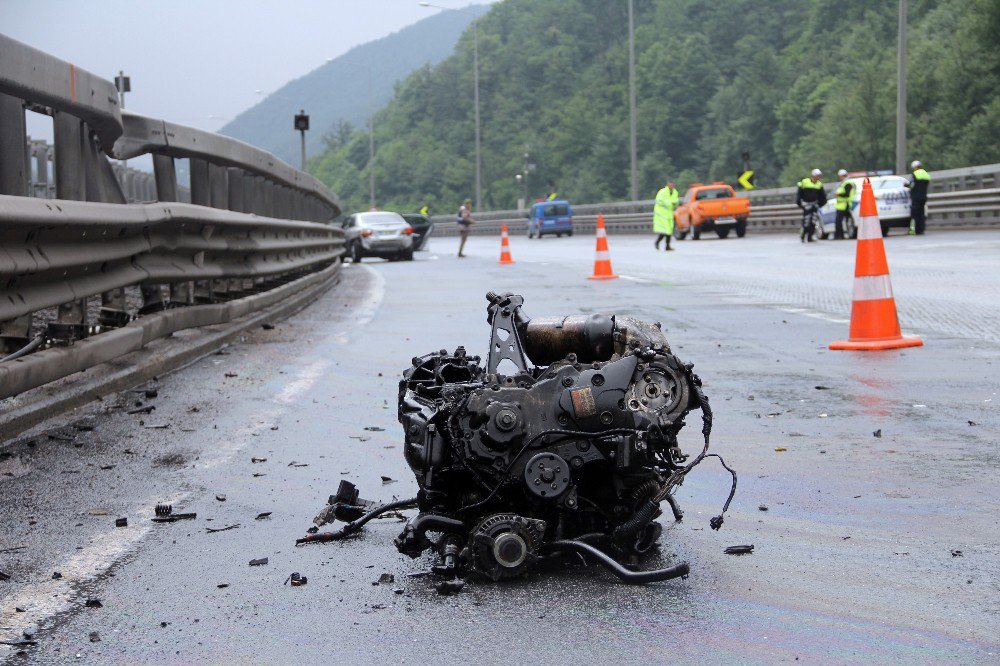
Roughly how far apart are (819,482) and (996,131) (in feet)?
230

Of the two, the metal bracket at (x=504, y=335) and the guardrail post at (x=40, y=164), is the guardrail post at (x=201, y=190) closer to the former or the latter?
the metal bracket at (x=504, y=335)

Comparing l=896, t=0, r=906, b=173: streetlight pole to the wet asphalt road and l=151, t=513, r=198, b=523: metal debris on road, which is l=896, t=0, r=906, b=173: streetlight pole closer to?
the wet asphalt road

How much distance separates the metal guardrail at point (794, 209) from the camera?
37.3 m

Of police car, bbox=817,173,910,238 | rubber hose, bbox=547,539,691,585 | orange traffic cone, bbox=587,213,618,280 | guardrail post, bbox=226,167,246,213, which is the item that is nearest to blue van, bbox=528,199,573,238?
police car, bbox=817,173,910,238

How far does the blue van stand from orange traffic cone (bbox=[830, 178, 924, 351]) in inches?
2034

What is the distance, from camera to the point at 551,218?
62.7 meters

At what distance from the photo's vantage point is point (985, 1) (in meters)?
69.0

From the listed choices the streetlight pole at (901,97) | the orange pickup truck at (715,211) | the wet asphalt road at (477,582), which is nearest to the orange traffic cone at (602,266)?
the wet asphalt road at (477,582)

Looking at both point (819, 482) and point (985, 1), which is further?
point (985, 1)

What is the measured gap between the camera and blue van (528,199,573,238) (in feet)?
205

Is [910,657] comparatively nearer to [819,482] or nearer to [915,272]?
[819,482]

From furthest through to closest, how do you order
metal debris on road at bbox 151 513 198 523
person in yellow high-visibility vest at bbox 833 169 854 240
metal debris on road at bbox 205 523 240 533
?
person in yellow high-visibility vest at bbox 833 169 854 240, metal debris on road at bbox 151 513 198 523, metal debris on road at bbox 205 523 240 533

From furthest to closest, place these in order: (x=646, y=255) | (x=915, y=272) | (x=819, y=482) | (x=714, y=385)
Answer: (x=646, y=255) < (x=915, y=272) < (x=714, y=385) < (x=819, y=482)

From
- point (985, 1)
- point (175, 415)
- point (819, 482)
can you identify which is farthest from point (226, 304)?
point (985, 1)
